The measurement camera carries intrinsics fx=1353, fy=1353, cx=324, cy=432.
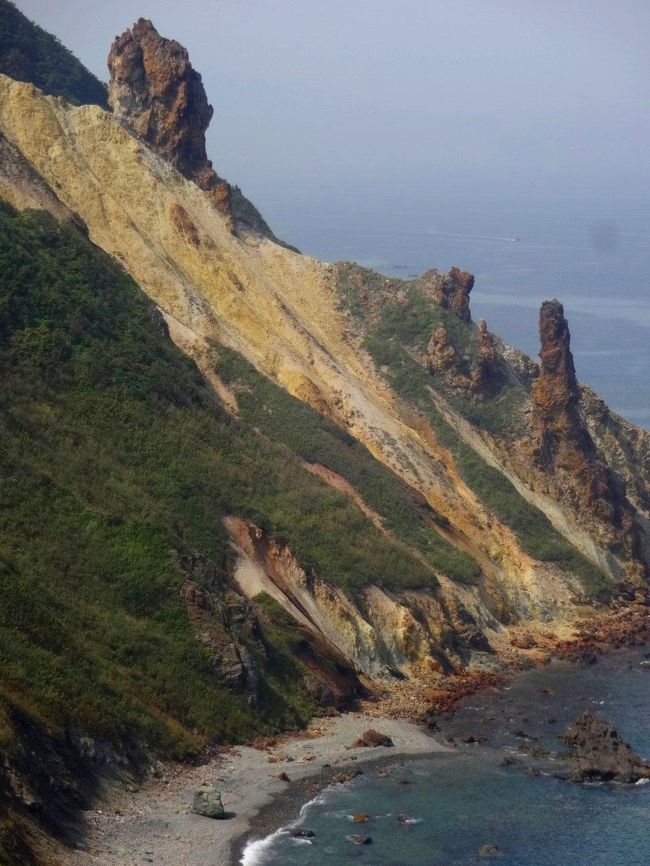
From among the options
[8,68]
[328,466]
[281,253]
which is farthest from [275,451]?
[8,68]

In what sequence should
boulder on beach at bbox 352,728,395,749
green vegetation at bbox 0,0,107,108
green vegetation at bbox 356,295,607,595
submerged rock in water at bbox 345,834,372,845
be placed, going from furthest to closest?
green vegetation at bbox 0,0,107,108 → green vegetation at bbox 356,295,607,595 → boulder on beach at bbox 352,728,395,749 → submerged rock in water at bbox 345,834,372,845

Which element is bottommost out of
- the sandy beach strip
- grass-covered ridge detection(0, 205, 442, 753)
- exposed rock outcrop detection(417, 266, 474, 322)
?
the sandy beach strip

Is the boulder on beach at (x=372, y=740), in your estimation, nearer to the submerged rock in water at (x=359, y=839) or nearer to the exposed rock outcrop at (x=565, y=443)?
the submerged rock in water at (x=359, y=839)

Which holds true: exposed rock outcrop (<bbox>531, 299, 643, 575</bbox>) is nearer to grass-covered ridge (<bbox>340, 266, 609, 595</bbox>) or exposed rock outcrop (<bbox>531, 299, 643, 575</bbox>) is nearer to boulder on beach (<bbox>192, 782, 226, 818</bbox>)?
grass-covered ridge (<bbox>340, 266, 609, 595</bbox>)

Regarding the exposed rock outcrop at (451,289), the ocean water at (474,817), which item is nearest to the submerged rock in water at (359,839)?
the ocean water at (474,817)

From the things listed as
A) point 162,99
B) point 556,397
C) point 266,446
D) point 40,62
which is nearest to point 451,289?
point 556,397

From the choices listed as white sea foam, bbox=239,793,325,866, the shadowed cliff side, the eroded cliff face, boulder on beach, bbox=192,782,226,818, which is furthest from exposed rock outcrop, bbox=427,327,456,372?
boulder on beach, bbox=192,782,226,818

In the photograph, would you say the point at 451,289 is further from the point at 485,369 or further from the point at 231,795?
the point at 231,795
